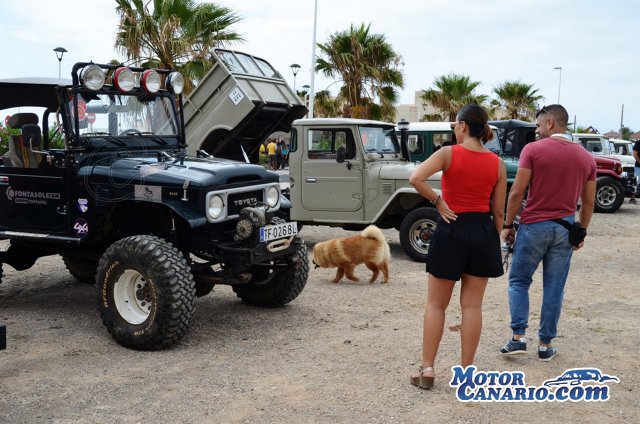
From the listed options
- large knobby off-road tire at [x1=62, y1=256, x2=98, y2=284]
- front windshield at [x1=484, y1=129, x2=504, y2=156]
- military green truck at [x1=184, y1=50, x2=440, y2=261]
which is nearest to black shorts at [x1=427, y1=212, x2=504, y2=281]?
large knobby off-road tire at [x1=62, y1=256, x2=98, y2=284]

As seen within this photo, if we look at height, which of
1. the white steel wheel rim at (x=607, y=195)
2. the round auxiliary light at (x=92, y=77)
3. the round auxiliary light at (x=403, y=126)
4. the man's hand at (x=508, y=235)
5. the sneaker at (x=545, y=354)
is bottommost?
the sneaker at (x=545, y=354)

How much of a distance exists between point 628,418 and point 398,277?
441cm

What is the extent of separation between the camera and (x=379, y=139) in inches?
388

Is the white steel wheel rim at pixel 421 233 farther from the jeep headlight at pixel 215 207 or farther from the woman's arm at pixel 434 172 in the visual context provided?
the woman's arm at pixel 434 172

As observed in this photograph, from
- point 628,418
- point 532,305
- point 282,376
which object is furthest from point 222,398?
point 532,305

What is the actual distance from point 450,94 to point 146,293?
28.3m

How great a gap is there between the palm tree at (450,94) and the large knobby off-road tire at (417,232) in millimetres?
23031

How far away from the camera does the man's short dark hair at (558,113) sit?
4.70 meters

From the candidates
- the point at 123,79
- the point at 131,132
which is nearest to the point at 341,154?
the point at 131,132

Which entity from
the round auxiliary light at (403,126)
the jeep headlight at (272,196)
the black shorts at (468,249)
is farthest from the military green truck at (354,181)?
the black shorts at (468,249)

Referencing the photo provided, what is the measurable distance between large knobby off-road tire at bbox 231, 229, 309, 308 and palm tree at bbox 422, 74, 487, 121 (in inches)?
1032

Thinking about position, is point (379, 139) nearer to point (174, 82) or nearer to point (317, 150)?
point (317, 150)

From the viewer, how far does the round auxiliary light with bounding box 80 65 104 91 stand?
570cm

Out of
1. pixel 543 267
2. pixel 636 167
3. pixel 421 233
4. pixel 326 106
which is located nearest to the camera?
pixel 543 267
